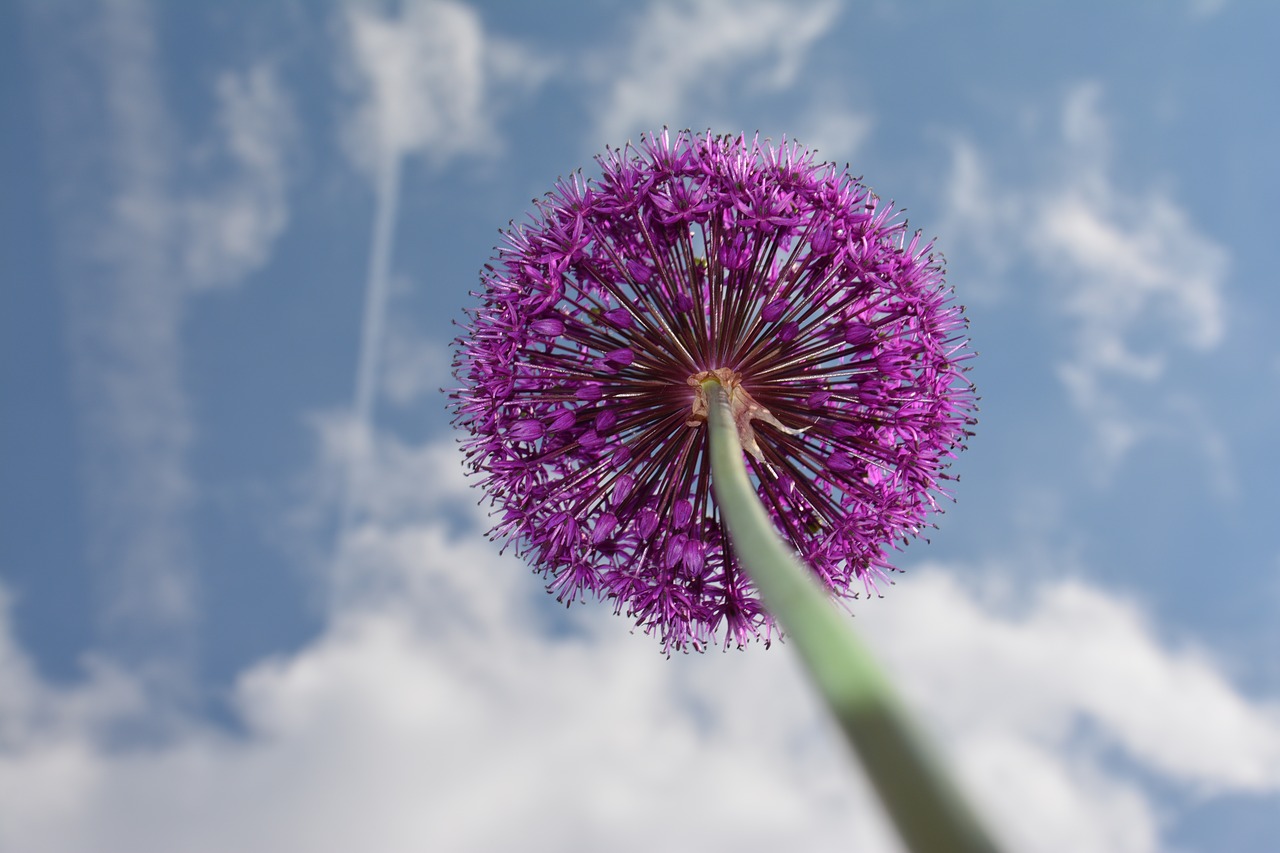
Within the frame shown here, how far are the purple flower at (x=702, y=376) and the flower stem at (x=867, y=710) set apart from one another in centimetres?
244

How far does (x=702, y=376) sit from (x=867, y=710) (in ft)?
12.6

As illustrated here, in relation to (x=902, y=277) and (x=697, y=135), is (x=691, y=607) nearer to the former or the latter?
(x=902, y=277)

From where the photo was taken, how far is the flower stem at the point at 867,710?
2076 mm

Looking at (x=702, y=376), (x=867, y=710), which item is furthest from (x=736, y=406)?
(x=867, y=710)

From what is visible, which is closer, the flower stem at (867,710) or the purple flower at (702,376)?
the flower stem at (867,710)

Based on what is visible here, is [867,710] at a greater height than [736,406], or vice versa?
[736,406]

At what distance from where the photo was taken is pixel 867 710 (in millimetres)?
2547

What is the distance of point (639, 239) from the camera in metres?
6.69

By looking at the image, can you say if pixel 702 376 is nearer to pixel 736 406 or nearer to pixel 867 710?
pixel 736 406

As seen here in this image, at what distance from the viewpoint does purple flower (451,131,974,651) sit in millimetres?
6391

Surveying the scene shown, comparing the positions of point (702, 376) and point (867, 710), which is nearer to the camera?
point (867, 710)

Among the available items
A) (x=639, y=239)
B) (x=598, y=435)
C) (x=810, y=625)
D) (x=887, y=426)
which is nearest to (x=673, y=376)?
(x=598, y=435)

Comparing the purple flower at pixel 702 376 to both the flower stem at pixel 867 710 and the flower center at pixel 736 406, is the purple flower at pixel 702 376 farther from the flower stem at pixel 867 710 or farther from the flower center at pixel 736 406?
the flower stem at pixel 867 710

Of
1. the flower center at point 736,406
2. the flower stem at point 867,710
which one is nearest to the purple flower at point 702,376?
the flower center at point 736,406
